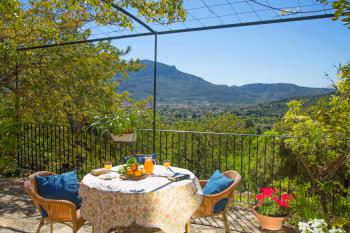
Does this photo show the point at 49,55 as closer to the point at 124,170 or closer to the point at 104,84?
the point at 104,84

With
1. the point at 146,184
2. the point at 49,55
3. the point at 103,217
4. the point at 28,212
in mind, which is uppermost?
the point at 49,55

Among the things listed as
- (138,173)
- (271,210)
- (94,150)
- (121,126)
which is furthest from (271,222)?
(94,150)

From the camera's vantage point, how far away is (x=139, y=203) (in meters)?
2.36

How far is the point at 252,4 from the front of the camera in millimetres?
3250

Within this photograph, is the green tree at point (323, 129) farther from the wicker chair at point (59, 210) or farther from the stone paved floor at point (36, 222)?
the wicker chair at point (59, 210)

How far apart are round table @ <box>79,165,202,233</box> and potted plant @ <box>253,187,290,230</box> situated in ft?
3.58

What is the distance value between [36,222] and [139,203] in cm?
193

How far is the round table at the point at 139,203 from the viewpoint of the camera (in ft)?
7.77

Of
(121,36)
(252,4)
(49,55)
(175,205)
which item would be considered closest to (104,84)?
(49,55)

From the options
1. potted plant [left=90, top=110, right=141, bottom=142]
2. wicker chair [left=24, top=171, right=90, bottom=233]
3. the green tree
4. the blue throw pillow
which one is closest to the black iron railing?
the green tree

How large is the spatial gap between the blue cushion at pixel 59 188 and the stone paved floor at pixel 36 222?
498 mm

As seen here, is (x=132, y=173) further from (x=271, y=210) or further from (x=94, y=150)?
(x=94, y=150)

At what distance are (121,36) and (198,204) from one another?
287 centimetres

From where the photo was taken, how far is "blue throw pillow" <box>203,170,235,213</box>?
9.64ft
